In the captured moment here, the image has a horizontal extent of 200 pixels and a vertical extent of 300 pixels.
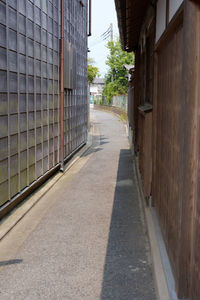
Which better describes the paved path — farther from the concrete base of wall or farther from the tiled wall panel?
the tiled wall panel

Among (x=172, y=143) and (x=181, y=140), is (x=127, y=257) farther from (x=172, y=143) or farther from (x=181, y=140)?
→ (x=181, y=140)

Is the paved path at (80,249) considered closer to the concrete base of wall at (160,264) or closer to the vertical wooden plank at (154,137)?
the concrete base of wall at (160,264)

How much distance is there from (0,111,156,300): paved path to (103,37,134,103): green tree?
1769 inches

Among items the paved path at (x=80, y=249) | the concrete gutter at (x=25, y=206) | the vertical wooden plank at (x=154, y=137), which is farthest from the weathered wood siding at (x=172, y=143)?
the concrete gutter at (x=25, y=206)

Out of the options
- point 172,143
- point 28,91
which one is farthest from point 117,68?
point 172,143

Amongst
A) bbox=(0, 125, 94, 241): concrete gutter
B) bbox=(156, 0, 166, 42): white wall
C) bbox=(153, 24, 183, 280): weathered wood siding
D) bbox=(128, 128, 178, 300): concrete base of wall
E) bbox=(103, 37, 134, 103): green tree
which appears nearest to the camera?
bbox=(128, 128, 178, 300): concrete base of wall

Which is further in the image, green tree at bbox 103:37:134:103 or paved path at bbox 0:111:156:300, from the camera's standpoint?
green tree at bbox 103:37:134:103

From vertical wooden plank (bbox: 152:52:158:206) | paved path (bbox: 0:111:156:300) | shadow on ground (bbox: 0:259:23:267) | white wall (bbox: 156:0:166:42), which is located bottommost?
shadow on ground (bbox: 0:259:23:267)

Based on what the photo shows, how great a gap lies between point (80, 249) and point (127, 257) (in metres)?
0.70

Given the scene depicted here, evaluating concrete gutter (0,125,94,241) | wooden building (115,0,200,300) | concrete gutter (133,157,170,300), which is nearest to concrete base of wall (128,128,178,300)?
concrete gutter (133,157,170,300)

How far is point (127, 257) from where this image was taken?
5.20 m

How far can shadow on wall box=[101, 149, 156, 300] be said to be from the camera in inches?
167

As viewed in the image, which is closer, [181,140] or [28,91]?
[181,140]

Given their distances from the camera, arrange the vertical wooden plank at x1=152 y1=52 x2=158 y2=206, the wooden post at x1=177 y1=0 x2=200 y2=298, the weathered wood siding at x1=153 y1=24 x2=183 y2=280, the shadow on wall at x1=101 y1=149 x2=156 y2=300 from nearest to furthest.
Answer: the wooden post at x1=177 y1=0 x2=200 y2=298 < the weathered wood siding at x1=153 y1=24 x2=183 y2=280 < the shadow on wall at x1=101 y1=149 x2=156 y2=300 < the vertical wooden plank at x1=152 y1=52 x2=158 y2=206
